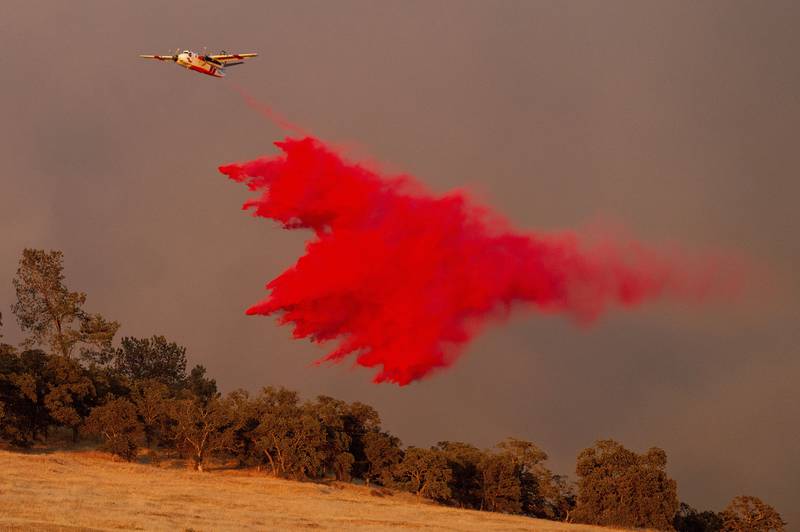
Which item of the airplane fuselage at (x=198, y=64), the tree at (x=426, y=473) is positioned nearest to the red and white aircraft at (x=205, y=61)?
the airplane fuselage at (x=198, y=64)

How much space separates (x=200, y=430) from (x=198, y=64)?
30892mm

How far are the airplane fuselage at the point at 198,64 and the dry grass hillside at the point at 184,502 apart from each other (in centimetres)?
2929

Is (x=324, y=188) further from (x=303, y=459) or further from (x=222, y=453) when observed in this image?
(x=222, y=453)

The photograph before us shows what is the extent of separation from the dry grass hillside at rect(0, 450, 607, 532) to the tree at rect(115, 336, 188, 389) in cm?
2969

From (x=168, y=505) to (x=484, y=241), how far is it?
93.3 feet

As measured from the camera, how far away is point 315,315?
7275 centimetres

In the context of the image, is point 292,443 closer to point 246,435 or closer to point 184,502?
point 246,435

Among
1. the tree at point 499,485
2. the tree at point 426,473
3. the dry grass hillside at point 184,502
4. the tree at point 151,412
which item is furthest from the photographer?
the tree at point 499,485

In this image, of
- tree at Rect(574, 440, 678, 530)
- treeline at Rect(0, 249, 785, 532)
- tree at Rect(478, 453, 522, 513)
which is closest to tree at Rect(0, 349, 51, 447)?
treeline at Rect(0, 249, 785, 532)

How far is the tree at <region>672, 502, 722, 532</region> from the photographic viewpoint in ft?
313

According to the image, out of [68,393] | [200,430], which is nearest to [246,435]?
[200,430]

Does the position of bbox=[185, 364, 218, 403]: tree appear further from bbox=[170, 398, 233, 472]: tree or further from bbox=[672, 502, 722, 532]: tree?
bbox=[672, 502, 722, 532]: tree

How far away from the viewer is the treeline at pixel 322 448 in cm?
8762

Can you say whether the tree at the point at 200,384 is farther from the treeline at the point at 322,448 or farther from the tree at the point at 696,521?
the tree at the point at 696,521
